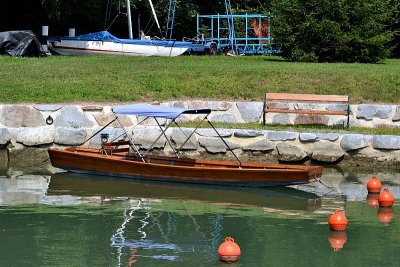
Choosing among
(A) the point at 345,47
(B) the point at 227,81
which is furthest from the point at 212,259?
(A) the point at 345,47

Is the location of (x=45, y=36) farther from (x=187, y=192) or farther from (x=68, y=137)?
(x=187, y=192)

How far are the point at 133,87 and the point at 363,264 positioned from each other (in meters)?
12.2

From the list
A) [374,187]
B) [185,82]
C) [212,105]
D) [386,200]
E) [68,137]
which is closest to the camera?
[386,200]

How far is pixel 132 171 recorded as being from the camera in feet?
63.7

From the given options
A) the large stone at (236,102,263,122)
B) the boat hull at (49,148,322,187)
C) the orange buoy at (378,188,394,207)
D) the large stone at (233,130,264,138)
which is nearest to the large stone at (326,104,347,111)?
the large stone at (236,102,263,122)

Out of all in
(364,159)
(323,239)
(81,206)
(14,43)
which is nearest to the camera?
(323,239)

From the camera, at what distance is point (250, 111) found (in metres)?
22.9

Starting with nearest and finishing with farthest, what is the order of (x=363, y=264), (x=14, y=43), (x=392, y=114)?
(x=363, y=264) < (x=392, y=114) < (x=14, y=43)

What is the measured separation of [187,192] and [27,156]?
460cm

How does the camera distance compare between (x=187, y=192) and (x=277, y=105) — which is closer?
(x=187, y=192)

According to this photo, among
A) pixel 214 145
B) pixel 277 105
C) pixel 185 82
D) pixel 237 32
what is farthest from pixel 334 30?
pixel 237 32

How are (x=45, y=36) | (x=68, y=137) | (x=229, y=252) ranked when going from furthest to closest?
(x=45, y=36)
(x=68, y=137)
(x=229, y=252)

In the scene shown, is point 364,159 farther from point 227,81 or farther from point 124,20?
point 124,20

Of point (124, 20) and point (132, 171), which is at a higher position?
point (124, 20)
